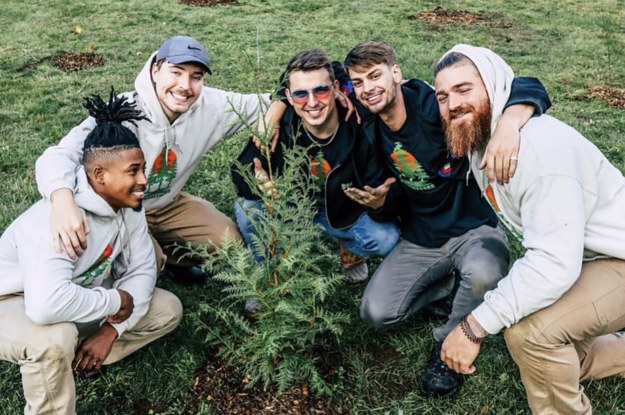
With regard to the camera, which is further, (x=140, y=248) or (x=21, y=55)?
(x=21, y=55)

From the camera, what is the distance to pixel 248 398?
10.9 ft

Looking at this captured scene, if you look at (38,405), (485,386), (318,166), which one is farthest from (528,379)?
(38,405)

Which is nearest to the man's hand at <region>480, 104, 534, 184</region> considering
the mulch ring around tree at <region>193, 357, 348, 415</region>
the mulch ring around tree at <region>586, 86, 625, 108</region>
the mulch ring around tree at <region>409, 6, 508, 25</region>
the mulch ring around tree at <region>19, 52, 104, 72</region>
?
the mulch ring around tree at <region>193, 357, 348, 415</region>

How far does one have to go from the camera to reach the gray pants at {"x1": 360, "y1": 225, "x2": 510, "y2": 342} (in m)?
3.51

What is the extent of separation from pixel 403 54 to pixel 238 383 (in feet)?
27.1

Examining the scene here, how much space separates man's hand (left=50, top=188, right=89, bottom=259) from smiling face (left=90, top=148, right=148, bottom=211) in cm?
18

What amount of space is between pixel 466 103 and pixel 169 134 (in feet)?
6.47

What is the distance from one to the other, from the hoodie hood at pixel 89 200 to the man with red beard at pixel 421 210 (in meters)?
1.54

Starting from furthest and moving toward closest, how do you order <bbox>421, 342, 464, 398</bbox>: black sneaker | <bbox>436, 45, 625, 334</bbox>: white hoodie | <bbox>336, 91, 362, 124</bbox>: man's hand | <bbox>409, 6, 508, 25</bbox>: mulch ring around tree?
<bbox>409, 6, 508, 25</bbox>: mulch ring around tree
<bbox>336, 91, 362, 124</bbox>: man's hand
<bbox>421, 342, 464, 398</bbox>: black sneaker
<bbox>436, 45, 625, 334</bbox>: white hoodie

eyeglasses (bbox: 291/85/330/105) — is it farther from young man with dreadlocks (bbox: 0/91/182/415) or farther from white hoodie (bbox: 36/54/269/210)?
young man with dreadlocks (bbox: 0/91/182/415)

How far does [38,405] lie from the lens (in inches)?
117

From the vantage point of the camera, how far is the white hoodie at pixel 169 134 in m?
3.73

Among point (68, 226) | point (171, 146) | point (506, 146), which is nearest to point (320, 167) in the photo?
point (171, 146)

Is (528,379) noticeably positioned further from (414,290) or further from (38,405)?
(38,405)
